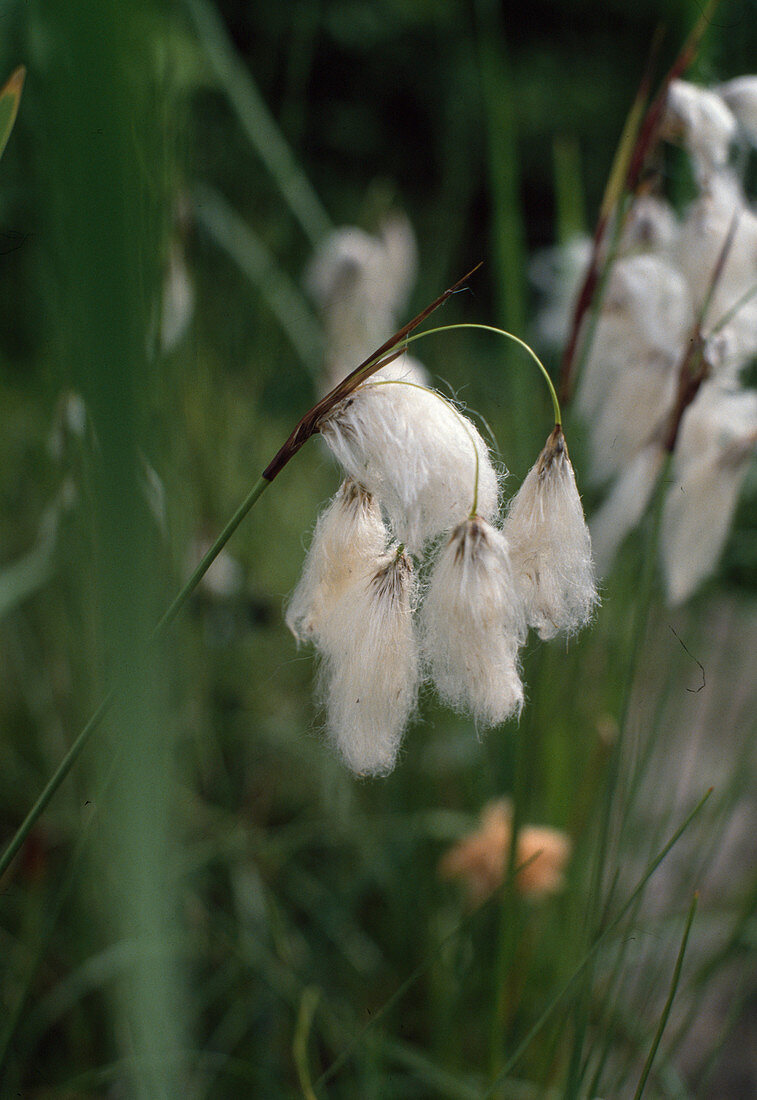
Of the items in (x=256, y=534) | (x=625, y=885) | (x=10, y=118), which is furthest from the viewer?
(x=256, y=534)

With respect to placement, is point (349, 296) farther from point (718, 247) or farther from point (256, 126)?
point (718, 247)

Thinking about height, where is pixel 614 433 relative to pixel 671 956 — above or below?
above

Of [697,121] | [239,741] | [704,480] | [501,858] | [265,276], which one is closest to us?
[697,121]

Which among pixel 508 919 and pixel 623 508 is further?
pixel 623 508

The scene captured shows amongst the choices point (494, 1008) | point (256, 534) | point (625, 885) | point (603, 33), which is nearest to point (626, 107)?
point (603, 33)

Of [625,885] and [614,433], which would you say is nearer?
[614,433]

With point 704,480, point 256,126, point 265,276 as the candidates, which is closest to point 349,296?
point 265,276

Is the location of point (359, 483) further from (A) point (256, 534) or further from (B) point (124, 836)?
(A) point (256, 534)
